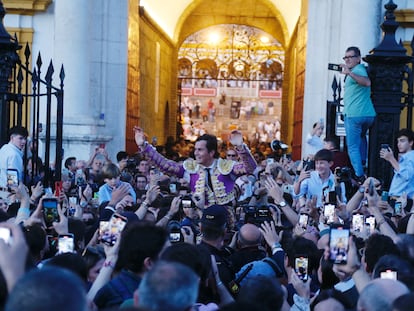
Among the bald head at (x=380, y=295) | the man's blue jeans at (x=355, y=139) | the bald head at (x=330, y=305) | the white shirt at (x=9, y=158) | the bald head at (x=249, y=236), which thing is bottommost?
the bald head at (x=330, y=305)

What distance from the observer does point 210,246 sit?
21.9 feet

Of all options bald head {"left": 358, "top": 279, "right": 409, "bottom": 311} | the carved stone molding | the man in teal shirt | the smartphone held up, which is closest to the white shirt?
the man in teal shirt

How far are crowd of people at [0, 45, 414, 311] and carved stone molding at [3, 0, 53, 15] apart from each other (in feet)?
32.1

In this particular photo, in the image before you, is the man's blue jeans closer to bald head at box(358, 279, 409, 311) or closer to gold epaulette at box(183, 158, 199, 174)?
gold epaulette at box(183, 158, 199, 174)

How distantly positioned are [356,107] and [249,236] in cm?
528

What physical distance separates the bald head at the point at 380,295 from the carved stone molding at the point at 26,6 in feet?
58.0

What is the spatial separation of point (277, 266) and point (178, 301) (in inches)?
110

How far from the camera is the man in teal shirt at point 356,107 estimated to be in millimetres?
11805

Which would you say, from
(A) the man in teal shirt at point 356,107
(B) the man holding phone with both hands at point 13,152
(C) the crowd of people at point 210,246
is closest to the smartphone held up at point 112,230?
(C) the crowd of people at point 210,246

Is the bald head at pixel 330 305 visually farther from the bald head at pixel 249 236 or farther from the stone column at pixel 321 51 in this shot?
the stone column at pixel 321 51

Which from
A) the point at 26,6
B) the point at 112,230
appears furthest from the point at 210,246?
the point at 26,6

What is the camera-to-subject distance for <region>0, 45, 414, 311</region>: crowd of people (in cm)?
388

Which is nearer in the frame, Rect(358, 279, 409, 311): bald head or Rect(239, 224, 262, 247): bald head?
Rect(358, 279, 409, 311): bald head

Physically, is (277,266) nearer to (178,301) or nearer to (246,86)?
(178,301)
